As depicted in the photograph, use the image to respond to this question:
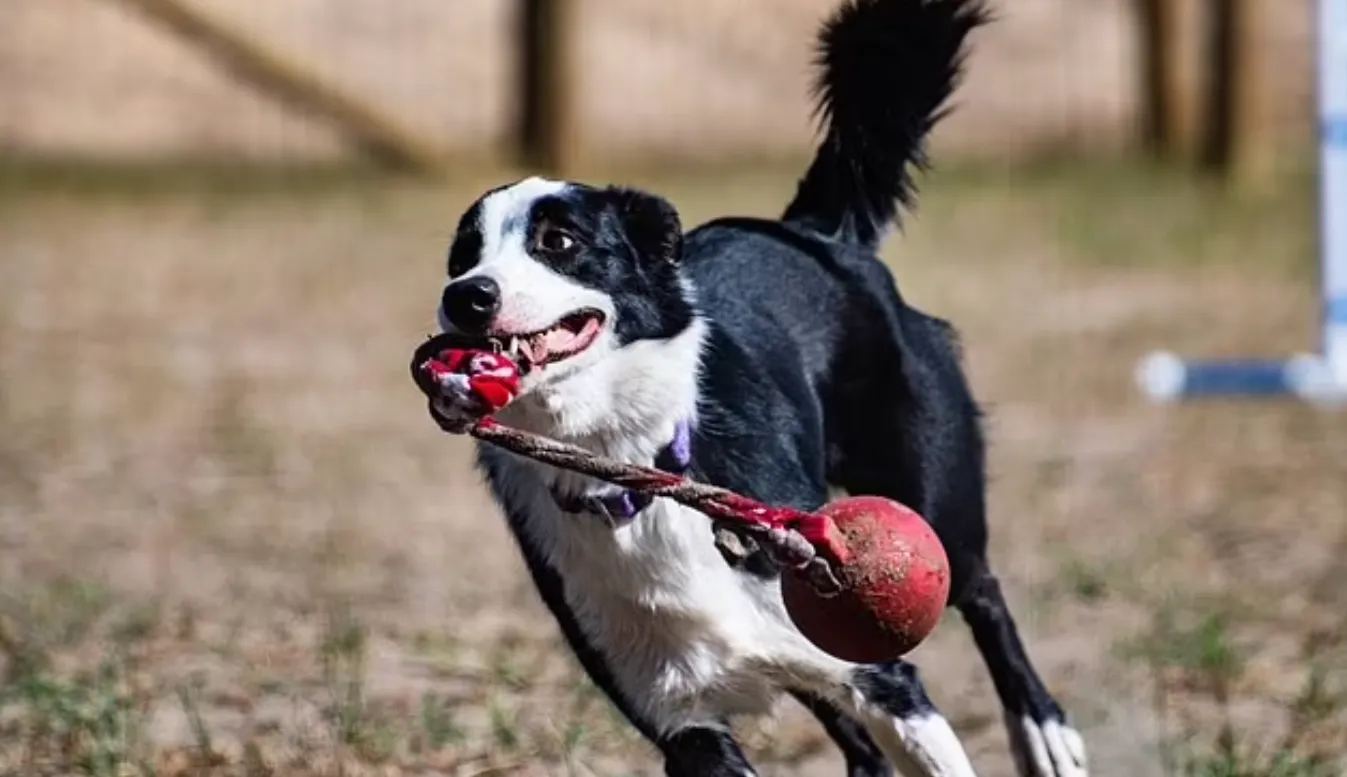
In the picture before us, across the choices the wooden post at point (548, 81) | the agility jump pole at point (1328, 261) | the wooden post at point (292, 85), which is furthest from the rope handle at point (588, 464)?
the wooden post at point (548, 81)

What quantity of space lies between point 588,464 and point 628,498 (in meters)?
0.20

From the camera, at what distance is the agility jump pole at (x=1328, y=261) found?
24.9 ft

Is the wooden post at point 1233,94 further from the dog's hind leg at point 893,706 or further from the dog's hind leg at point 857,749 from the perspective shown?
the dog's hind leg at point 893,706

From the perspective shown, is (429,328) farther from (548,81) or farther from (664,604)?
(548,81)

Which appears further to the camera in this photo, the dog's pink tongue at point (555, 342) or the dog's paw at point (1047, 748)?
the dog's paw at point (1047, 748)

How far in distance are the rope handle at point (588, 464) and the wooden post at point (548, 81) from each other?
991cm

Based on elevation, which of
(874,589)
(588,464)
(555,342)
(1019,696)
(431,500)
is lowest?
(431,500)

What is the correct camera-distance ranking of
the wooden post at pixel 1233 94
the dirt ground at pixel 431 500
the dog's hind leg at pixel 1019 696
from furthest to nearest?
the wooden post at pixel 1233 94, the dirt ground at pixel 431 500, the dog's hind leg at pixel 1019 696

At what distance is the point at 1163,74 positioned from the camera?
14164 millimetres

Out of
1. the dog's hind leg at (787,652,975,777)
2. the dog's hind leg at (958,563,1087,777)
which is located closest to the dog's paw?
the dog's hind leg at (958,563,1087,777)

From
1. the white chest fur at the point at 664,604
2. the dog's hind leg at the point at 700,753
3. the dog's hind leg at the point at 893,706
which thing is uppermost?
the white chest fur at the point at 664,604

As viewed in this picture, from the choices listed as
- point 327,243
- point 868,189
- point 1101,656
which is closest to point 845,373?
point 868,189

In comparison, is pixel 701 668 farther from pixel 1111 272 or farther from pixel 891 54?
pixel 1111 272

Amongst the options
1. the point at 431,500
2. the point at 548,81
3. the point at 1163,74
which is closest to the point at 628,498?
the point at 431,500
